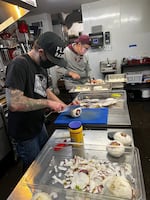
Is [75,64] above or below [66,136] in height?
above

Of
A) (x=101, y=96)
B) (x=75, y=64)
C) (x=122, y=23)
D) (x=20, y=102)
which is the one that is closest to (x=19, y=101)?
(x=20, y=102)

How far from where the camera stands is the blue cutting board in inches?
49.5

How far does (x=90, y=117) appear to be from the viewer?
4.33 feet

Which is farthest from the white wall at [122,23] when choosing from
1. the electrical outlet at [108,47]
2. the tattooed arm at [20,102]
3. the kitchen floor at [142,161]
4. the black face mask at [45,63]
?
the tattooed arm at [20,102]

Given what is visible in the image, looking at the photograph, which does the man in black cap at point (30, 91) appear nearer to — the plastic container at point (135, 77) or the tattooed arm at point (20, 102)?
the tattooed arm at point (20, 102)

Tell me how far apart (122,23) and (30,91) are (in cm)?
344

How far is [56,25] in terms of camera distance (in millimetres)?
5336

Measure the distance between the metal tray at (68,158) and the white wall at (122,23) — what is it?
3511 mm

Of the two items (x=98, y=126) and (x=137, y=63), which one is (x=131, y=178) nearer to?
(x=98, y=126)

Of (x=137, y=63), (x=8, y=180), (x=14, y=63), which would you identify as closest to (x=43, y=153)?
(x=14, y=63)

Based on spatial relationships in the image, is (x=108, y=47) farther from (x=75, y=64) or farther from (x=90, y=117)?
(x=90, y=117)

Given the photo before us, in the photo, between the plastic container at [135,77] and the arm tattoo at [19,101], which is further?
the plastic container at [135,77]

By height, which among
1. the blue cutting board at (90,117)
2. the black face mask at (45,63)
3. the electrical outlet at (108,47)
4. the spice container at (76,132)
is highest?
the electrical outlet at (108,47)

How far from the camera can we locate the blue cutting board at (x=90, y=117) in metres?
1.26
